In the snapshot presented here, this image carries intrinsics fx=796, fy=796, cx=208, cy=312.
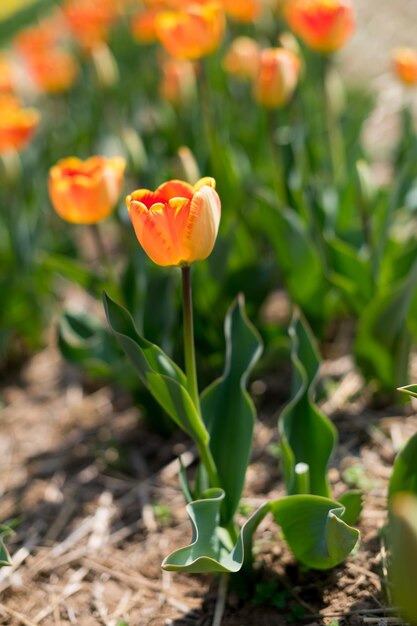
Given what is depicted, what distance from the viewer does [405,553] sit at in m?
0.98

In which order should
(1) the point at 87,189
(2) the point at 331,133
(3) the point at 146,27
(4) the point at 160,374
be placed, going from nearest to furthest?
1. (4) the point at 160,374
2. (1) the point at 87,189
3. (2) the point at 331,133
4. (3) the point at 146,27

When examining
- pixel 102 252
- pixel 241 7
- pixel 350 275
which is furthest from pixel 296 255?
pixel 241 7

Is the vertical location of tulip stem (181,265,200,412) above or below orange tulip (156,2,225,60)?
below

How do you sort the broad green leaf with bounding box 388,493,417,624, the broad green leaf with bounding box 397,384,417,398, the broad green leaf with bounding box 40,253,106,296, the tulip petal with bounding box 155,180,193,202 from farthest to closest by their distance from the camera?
1. the broad green leaf with bounding box 40,253,106,296
2. the tulip petal with bounding box 155,180,193,202
3. the broad green leaf with bounding box 397,384,417,398
4. the broad green leaf with bounding box 388,493,417,624

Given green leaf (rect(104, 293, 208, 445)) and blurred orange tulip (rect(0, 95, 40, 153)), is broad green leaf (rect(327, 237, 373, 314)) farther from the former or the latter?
blurred orange tulip (rect(0, 95, 40, 153))

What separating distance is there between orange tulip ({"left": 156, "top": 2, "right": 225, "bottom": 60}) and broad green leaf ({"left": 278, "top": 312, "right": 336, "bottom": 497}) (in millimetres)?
1060

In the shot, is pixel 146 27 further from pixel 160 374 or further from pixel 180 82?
pixel 160 374

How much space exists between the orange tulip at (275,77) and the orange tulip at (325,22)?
94 mm

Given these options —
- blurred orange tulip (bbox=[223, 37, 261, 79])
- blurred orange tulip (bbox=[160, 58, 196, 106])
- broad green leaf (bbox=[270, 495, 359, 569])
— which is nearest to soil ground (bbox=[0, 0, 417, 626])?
broad green leaf (bbox=[270, 495, 359, 569])

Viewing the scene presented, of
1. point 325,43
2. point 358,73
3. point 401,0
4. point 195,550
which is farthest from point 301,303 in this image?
point 401,0

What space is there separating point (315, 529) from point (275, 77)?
4.37 ft

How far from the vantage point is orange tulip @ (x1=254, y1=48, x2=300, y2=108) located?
2.20 meters

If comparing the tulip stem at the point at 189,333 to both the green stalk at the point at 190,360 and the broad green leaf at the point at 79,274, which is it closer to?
the green stalk at the point at 190,360

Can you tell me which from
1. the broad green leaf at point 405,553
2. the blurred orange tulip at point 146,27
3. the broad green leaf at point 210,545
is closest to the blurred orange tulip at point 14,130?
the blurred orange tulip at point 146,27
